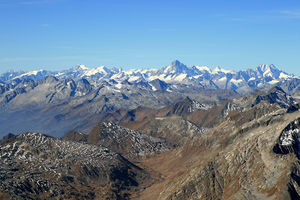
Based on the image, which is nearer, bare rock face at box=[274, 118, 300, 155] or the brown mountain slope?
the brown mountain slope

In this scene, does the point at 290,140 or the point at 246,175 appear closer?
the point at 246,175

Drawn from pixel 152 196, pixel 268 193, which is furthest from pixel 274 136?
pixel 152 196

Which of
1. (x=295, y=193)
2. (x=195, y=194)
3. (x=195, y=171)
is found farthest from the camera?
(x=195, y=171)

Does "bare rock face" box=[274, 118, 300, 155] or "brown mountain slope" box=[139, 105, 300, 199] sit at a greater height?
"bare rock face" box=[274, 118, 300, 155]

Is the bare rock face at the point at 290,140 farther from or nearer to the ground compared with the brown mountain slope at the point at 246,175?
farther from the ground

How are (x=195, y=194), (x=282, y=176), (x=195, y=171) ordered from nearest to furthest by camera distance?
(x=282, y=176), (x=195, y=194), (x=195, y=171)

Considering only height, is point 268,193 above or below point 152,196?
above

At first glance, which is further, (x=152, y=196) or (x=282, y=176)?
→ (x=152, y=196)

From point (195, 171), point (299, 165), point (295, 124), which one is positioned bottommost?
Result: point (195, 171)

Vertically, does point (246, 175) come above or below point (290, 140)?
below

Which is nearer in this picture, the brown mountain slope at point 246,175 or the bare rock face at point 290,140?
the brown mountain slope at point 246,175

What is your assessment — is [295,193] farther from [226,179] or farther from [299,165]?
[226,179]
